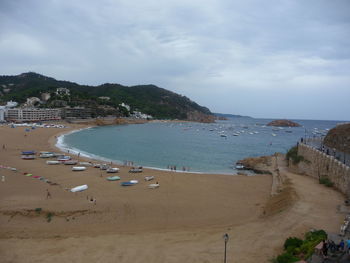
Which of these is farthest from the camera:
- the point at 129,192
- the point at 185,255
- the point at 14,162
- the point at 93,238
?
the point at 14,162

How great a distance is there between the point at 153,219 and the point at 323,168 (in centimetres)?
1639

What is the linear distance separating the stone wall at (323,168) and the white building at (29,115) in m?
99.3

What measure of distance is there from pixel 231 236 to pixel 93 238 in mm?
6816

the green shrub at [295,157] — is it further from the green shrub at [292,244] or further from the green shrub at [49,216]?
the green shrub at [49,216]

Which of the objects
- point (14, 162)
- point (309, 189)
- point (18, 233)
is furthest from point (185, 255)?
point (14, 162)

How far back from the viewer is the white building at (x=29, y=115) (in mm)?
101812

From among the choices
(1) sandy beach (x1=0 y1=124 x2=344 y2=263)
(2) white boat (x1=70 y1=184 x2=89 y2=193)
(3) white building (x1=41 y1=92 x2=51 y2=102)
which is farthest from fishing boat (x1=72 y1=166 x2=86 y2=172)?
(3) white building (x1=41 y1=92 x2=51 y2=102)

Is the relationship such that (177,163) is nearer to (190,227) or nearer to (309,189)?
(309,189)

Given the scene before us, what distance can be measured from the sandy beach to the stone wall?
988 millimetres

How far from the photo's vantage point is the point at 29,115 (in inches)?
4109

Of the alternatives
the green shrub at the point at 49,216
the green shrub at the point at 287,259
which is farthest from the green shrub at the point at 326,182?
the green shrub at the point at 49,216

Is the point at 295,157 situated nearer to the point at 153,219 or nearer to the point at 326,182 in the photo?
the point at 326,182

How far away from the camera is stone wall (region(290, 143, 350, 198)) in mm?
Answer: 19612

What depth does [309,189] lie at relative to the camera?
829 inches
